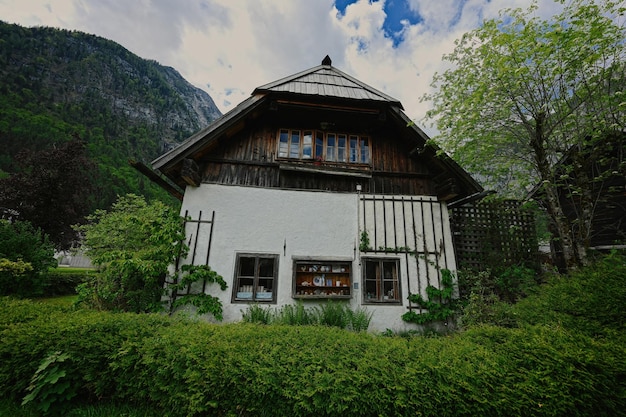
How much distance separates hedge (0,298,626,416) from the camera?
2.32m

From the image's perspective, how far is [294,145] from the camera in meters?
7.78

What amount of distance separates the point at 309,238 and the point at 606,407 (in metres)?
5.50

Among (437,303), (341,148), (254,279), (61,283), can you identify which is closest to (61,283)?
(61,283)

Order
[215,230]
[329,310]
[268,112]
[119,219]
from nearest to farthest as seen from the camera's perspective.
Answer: [329,310], [215,230], [268,112], [119,219]

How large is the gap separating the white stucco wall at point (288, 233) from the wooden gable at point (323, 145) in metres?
0.40

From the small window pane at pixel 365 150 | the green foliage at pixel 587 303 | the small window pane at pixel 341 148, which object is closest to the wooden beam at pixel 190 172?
the small window pane at pixel 341 148

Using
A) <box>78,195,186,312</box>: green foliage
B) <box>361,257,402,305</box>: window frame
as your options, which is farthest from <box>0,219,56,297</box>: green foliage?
<box>361,257,402,305</box>: window frame

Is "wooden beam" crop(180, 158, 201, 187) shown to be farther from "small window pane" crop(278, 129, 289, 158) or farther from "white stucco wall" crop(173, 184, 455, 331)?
"small window pane" crop(278, 129, 289, 158)

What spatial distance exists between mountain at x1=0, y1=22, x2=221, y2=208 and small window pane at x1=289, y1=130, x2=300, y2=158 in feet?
125

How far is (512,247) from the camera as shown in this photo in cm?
755

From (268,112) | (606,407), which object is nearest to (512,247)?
(606,407)

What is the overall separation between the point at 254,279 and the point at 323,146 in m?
4.26

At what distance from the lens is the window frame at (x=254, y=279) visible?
6.41 m

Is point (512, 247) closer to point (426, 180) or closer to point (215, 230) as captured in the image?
point (426, 180)
